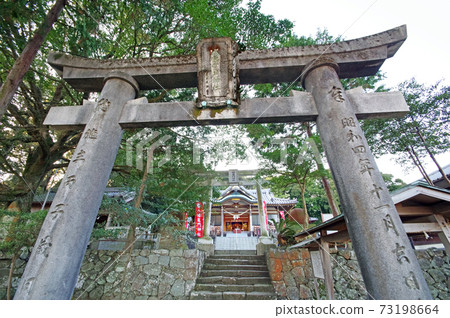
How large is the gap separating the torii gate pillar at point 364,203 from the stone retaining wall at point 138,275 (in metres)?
6.22

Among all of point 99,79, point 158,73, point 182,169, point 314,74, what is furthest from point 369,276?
point 182,169

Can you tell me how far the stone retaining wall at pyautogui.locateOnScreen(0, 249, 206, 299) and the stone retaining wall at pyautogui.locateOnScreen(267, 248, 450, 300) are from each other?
299cm

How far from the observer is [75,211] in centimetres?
242

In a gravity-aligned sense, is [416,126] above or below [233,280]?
above

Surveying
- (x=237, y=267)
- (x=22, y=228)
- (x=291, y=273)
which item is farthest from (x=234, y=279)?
(x=22, y=228)

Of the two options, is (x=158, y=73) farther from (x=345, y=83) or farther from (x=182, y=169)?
(x=345, y=83)

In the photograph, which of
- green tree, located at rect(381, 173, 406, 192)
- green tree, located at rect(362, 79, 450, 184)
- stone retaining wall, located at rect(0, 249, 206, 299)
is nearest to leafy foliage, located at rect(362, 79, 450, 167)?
green tree, located at rect(362, 79, 450, 184)

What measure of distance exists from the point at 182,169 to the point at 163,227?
7.56 feet

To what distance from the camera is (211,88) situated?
10.7 ft

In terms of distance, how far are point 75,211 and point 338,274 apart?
8.26 meters

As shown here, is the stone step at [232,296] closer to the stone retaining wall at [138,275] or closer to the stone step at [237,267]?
the stone retaining wall at [138,275]

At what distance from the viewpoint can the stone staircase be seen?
6387mm

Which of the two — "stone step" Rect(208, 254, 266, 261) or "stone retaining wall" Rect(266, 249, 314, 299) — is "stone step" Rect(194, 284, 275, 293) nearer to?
"stone retaining wall" Rect(266, 249, 314, 299)

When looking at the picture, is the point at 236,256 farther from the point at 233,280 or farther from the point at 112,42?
the point at 112,42
